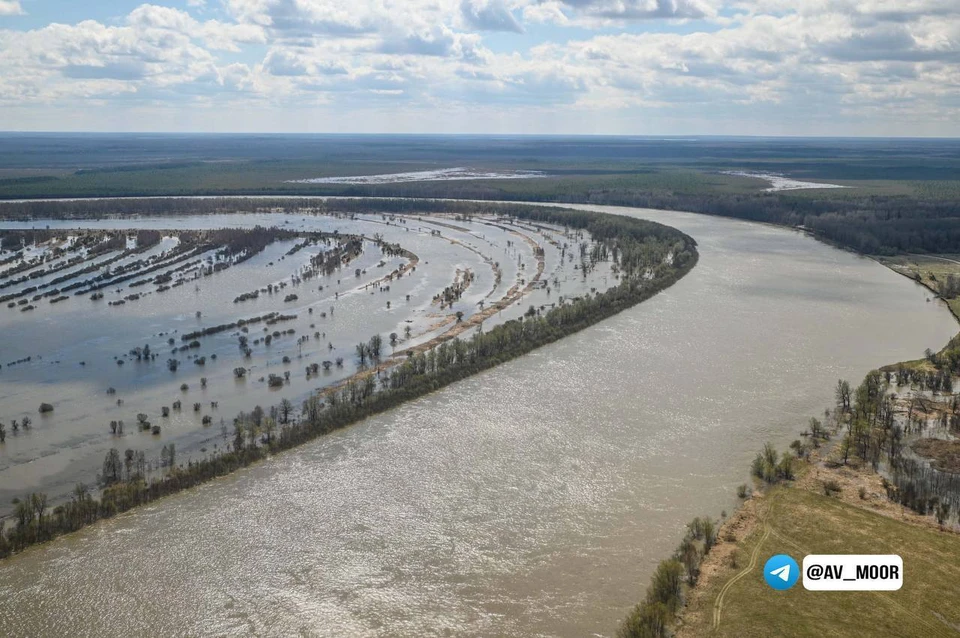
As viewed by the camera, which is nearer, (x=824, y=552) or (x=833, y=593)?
(x=833, y=593)

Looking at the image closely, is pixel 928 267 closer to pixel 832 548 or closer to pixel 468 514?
pixel 832 548

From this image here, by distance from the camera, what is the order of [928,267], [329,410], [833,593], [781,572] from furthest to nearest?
1. [928,267]
2. [329,410]
3. [781,572]
4. [833,593]

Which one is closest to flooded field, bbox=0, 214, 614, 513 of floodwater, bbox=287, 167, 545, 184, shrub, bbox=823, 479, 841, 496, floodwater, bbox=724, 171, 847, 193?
shrub, bbox=823, 479, 841, 496

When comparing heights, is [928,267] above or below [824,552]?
above

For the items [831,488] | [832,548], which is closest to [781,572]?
[832,548]

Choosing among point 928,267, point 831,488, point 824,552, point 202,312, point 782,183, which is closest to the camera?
point 824,552

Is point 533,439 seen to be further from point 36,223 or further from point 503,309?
point 36,223

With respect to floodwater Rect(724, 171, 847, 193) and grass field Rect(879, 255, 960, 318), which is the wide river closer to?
grass field Rect(879, 255, 960, 318)

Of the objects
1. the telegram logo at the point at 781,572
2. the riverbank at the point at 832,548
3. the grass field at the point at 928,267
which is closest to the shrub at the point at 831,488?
the riverbank at the point at 832,548
